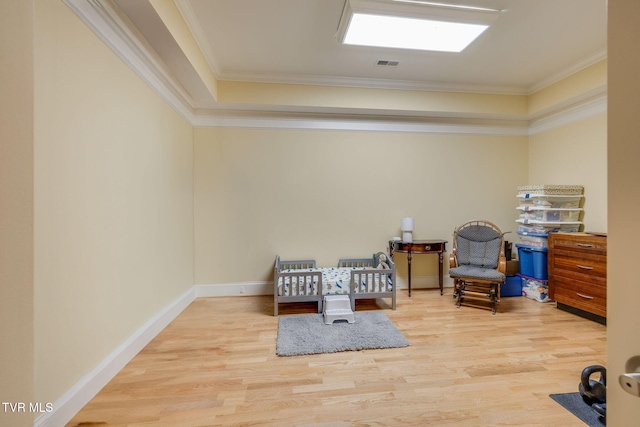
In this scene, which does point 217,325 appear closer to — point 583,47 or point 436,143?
point 436,143

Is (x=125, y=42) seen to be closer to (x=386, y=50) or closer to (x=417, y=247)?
(x=386, y=50)

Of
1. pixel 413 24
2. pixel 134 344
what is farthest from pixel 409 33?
pixel 134 344

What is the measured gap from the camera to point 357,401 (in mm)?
1726

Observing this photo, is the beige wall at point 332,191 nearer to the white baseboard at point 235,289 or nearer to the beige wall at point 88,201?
the white baseboard at point 235,289

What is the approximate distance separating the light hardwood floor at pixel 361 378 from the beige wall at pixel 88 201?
0.42 m

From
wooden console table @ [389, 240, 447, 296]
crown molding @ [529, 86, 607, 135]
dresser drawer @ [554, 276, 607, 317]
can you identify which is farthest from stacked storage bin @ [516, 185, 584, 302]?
wooden console table @ [389, 240, 447, 296]

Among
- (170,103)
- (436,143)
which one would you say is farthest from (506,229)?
(170,103)

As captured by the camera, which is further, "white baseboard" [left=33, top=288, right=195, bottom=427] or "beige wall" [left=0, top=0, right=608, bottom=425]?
"white baseboard" [left=33, top=288, right=195, bottom=427]

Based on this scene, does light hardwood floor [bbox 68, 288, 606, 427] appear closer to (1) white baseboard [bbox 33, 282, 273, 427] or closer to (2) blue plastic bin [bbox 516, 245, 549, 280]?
(1) white baseboard [bbox 33, 282, 273, 427]

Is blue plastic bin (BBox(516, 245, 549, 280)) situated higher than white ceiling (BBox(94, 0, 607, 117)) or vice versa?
white ceiling (BBox(94, 0, 607, 117))

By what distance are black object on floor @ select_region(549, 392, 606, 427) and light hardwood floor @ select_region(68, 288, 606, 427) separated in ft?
0.14

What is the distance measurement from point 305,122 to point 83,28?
98.5 inches

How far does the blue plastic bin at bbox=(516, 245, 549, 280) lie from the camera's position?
3.48 metres

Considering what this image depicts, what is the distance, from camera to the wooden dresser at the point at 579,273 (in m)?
2.81
